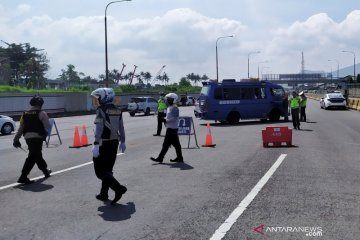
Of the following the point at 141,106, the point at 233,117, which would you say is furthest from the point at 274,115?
the point at 141,106

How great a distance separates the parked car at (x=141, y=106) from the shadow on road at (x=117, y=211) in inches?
1428

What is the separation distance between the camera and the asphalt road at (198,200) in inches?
236

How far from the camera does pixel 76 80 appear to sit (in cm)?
15450

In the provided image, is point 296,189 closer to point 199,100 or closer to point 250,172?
point 250,172

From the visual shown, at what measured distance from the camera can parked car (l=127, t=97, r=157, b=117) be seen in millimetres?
43688

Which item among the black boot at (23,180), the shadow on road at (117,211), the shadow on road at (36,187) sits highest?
the black boot at (23,180)

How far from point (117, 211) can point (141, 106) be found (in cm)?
3694

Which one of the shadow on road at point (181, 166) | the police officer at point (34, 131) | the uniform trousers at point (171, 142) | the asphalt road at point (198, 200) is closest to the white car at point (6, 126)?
the asphalt road at point (198, 200)

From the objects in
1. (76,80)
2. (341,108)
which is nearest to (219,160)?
(341,108)

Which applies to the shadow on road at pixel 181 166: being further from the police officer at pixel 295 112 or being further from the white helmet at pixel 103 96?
the police officer at pixel 295 112

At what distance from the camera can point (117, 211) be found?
23.3 feet

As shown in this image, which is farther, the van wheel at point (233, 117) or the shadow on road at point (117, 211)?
the van wheel at point (233, 117)

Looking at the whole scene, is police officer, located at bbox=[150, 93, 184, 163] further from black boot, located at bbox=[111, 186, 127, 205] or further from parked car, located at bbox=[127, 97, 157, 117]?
parked car, located at bbox=[127, 97, 157, 117]

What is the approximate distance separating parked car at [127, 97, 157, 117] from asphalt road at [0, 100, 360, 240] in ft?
99.0
